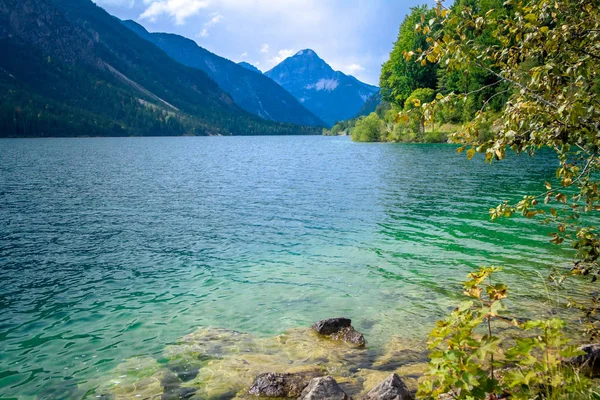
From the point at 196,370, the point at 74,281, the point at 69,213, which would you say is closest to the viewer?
the point at 196,370

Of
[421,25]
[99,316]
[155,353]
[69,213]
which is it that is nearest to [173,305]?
[99,316]

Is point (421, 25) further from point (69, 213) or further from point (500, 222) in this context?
point (69, 213)

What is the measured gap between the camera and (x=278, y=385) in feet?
28.3

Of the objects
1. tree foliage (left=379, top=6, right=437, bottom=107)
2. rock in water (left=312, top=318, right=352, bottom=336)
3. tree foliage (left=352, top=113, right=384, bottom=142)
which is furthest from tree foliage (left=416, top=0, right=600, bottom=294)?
tree foliage (left=352, top=113, right=384, bottom=142)

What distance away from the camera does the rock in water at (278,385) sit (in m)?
8.54

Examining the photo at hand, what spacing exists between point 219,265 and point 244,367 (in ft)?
27.5

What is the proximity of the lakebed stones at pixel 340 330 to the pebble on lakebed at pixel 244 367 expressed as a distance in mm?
87

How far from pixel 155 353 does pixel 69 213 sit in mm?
22236

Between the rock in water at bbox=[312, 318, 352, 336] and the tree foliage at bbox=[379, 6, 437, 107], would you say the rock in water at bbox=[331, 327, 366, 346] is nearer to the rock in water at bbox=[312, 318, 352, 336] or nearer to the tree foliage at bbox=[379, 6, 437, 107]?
the rock in water at bbox=[312, 318, 352, 336]

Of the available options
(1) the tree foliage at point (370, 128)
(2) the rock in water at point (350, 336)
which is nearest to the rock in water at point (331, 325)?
(2) the rock in water at point (350, 336)

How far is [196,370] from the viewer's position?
9.80 metres

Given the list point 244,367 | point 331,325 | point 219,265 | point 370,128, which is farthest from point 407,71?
point 244,367

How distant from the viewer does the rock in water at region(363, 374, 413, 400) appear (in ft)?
24.5

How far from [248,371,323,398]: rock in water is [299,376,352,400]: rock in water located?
57 centimetres
